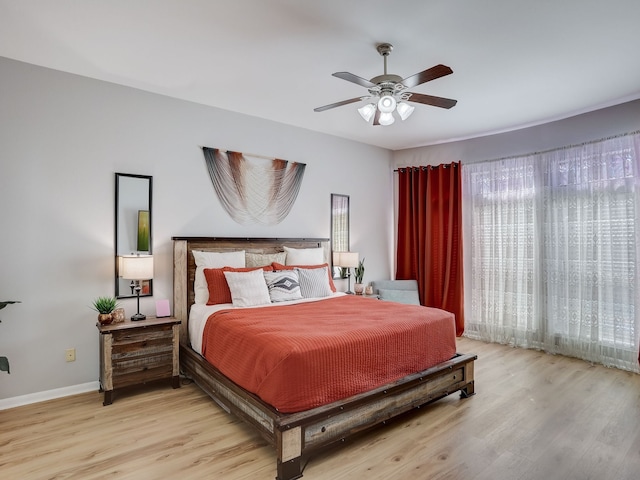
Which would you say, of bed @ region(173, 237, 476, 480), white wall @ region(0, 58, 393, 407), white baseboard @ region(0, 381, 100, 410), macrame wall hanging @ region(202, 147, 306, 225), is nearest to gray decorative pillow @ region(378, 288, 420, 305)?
bed @ region(173, 237, 476, 480)

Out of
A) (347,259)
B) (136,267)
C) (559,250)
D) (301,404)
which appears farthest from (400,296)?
(136,267)

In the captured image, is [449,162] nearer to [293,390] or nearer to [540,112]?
[540,112]

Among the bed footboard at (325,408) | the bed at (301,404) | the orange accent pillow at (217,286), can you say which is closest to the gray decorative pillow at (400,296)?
the bed at (301,404)

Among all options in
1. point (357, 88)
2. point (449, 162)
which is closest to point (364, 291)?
point (449, 162)

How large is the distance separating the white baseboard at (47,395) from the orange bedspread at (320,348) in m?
1.18

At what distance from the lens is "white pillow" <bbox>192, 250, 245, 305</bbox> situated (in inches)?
144

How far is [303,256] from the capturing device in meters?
4.45

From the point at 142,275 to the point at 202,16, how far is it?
211 centimetres

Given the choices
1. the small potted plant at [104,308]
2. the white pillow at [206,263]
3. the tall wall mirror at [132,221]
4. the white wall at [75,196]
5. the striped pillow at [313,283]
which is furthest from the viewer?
the striped pillow at [313,283]

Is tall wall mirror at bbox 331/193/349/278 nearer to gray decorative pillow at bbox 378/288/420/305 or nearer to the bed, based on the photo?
gray decorative pillow at bbox 378/288/420/305

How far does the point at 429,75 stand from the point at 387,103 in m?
0.41

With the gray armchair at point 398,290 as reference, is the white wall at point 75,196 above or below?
above

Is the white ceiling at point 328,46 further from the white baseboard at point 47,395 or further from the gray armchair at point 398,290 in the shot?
the white baseboard at point 47,395

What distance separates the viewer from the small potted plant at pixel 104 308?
318 centimetres
